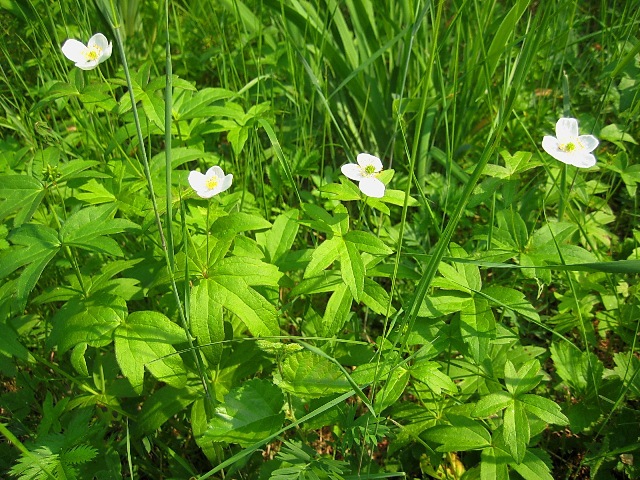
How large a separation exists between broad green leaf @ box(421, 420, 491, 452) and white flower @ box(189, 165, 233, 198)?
2.67 feet

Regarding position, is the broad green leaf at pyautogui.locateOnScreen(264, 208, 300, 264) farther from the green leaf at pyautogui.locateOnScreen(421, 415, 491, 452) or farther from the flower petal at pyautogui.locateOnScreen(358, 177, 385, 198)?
the green leaf at pyautogui.locateOnScreen(421, 415, 491, 452)

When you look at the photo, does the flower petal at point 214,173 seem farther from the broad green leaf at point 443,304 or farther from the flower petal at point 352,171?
the broad green leaf at point 443,304

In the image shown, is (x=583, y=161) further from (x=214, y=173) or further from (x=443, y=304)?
(x=214, y=173)

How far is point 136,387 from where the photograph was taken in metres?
1.23

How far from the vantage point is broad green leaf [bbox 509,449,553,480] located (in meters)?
1.34

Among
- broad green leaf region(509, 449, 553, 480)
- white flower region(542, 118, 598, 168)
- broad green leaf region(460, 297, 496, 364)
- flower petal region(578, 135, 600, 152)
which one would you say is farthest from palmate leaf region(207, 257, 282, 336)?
flower petal region(578, 135, 600, 152)

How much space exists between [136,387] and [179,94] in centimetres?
94

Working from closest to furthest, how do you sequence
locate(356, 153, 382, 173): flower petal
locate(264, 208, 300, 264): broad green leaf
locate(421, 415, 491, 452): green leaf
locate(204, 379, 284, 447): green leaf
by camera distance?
1. locate(204, 379, 284, 447): green leaf
2. locate(421, 415, 491, 452): green leaf
3. locate(356, 153, 382, 173): flower petal
4. locate(264, 208, 300, 264): broad green leaf

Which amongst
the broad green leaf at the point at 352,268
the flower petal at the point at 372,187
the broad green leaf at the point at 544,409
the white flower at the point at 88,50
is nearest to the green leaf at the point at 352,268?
the broad green leaf at the point at 352,268

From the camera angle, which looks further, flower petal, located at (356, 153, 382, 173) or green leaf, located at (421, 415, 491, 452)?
flower petal, located at (356, 153, 382, 173)

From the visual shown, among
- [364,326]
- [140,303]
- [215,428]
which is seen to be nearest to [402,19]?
[364,326]

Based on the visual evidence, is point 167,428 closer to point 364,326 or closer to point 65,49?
point 364,326

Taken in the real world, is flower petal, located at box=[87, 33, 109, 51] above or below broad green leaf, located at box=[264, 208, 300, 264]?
above

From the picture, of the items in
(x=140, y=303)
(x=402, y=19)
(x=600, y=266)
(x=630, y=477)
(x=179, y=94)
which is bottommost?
(x=630, y=477)
